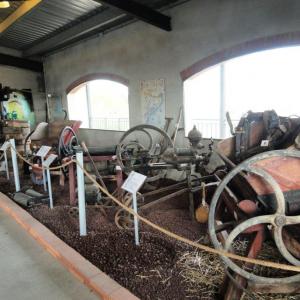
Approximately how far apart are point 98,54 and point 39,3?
6.67 ft

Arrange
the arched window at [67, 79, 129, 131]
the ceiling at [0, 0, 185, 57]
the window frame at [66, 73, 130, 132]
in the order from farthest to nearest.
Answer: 1. the arched window at [67, 79, 129, 131]
2. the window frame at [66, 73, 130, 132]
3. the ceiling at [0, 0, 185, 57]

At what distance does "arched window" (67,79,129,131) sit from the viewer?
8.12 meters

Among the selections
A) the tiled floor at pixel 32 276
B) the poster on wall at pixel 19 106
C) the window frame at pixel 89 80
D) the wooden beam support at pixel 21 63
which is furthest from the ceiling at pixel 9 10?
the tiled floor at pixel 32 276

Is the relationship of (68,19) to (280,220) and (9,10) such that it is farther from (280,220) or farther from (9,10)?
(280,220)

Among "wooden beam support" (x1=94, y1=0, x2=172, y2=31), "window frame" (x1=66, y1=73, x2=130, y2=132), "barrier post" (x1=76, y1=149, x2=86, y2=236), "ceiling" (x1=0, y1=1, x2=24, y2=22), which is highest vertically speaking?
"ceiling" (x1=0, y1=1, x2=24, y2=22)

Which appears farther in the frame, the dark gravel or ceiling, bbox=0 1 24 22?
ceiling, bbox=0 1 24 22

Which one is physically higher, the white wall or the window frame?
the white wall

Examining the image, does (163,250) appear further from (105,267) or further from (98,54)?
(98,54)

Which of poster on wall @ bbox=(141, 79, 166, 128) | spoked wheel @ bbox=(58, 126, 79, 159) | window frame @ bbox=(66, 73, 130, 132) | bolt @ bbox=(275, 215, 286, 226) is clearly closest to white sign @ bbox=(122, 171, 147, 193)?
bolt @ bbox=(275, 215, 286, 226)

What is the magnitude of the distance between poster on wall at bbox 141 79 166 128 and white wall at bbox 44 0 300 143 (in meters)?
0.14

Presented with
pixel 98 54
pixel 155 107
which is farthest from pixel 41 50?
pixel 155 107

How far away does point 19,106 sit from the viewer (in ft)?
29.1

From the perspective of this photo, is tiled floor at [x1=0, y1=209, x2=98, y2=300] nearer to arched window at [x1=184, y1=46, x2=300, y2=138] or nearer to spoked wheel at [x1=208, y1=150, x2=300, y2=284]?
spoked wheel at [x1=208, y1=150, x2=300, y2=284]

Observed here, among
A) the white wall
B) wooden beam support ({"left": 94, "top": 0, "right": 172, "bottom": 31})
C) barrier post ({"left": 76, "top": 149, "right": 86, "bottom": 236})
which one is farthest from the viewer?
wooden beam support ({"left": 94, "top": 0, "right": 172, "bottom": 31})
